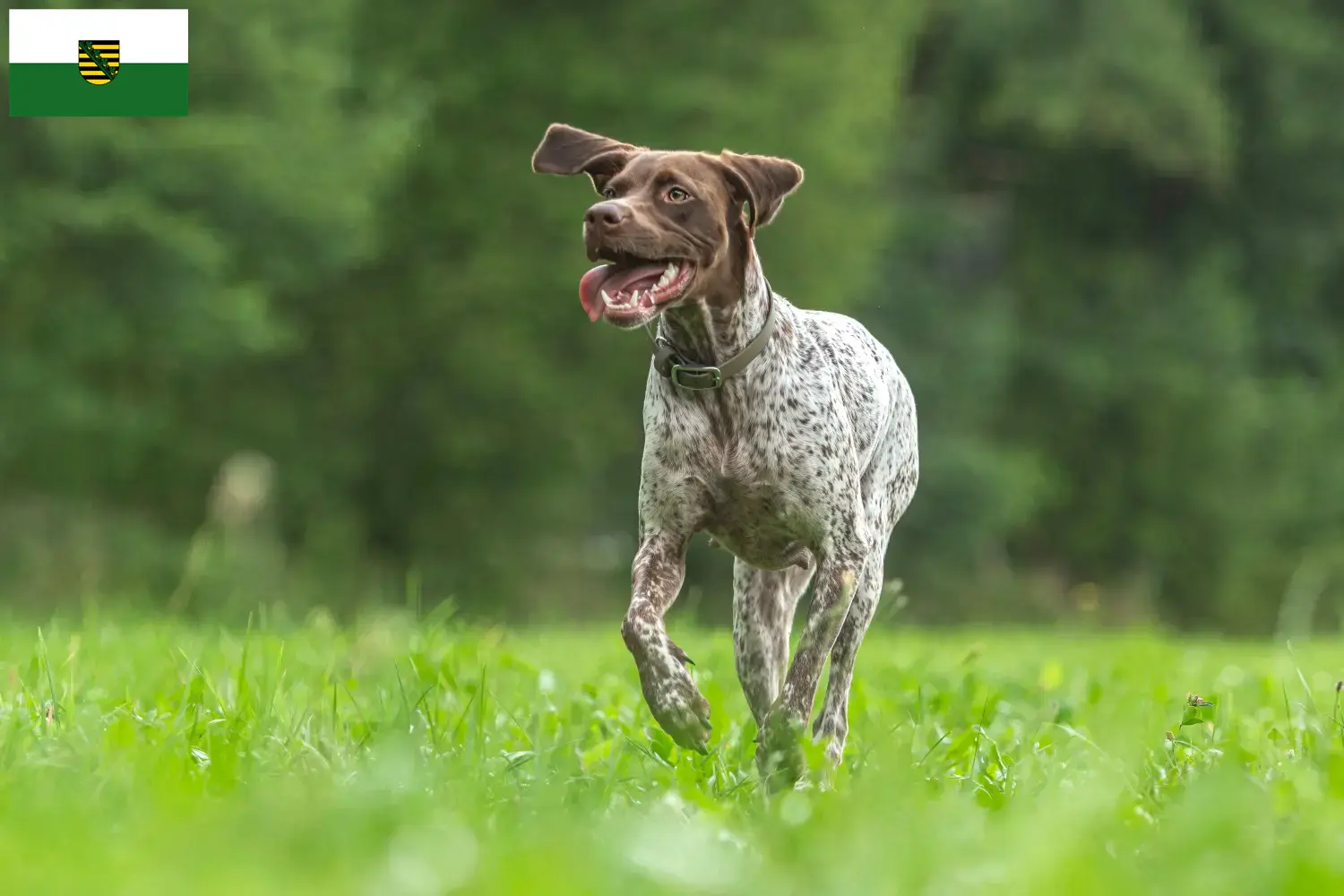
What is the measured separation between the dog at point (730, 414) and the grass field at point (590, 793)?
0.29 meters

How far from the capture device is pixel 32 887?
199 centimetres

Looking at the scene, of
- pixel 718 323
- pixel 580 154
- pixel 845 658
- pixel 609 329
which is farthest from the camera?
pixel 609 329

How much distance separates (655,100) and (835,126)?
2771mm

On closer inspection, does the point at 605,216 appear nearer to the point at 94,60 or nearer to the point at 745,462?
the point at 745,462

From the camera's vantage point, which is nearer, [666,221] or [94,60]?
[666,221]

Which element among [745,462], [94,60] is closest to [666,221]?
[745,462]

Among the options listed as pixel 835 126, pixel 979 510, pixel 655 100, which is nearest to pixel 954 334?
pixel 979 510

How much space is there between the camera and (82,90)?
1464cm

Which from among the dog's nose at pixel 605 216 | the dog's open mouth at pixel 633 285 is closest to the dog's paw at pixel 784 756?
the dog's open mouth at pixel 633 285

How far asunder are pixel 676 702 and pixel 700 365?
101cm

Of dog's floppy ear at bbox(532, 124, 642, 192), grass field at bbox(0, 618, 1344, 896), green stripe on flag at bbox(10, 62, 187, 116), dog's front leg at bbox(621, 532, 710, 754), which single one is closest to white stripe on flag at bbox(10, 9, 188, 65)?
green stripe on flag at bbox(10, 62, 187, 116)

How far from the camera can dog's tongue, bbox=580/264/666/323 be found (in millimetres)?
4281

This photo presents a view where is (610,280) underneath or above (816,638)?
above

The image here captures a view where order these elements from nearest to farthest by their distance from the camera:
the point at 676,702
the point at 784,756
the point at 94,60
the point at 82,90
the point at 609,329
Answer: the point at 784,756 < the point at 676,702 < the point at 94,60 < the point at 82,90 < the point at 609,329
